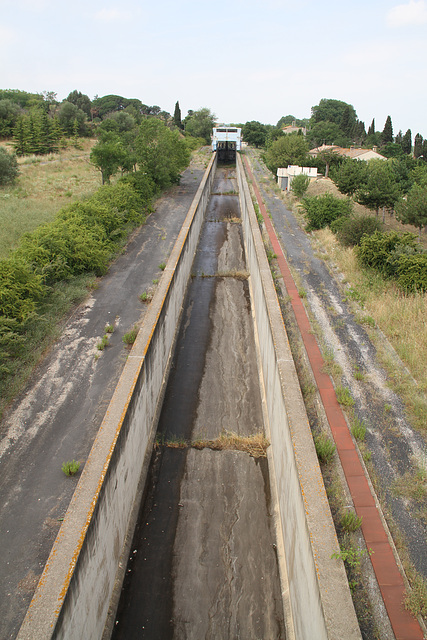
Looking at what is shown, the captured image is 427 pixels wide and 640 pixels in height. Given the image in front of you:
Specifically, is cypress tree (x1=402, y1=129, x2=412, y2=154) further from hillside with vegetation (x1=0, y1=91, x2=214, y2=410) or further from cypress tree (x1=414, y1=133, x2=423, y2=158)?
hillside with vegetation (x1=0, y1=91, x2=214, y2=410)

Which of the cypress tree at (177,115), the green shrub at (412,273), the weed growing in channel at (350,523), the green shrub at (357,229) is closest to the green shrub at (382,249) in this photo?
the green shrub at (412,273)

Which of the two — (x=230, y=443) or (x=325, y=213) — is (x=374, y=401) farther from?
(x=325, y=213)

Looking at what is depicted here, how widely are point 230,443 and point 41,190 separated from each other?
87.1ft

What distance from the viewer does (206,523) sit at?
778 cm

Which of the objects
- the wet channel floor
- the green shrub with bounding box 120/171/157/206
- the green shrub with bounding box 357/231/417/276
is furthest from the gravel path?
the green shrub with bounding box 120/171/157/206

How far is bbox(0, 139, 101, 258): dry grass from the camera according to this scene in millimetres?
19719

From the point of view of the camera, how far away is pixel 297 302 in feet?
43.8

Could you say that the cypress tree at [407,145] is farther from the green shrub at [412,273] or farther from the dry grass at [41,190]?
the green shrub at [412,273]

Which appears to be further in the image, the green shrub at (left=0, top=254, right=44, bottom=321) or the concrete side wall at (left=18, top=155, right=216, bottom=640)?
the green shrub at (left=0, top=254, right=44, bottom=321)

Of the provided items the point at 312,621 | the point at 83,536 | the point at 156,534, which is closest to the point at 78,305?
the point at 156,534

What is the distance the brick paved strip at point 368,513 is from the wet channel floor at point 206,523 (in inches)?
72.0

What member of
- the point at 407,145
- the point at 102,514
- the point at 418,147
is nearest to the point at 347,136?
the point at 407,145

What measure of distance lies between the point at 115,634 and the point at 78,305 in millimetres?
9353

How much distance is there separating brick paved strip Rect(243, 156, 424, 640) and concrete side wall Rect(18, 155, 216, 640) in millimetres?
3692
